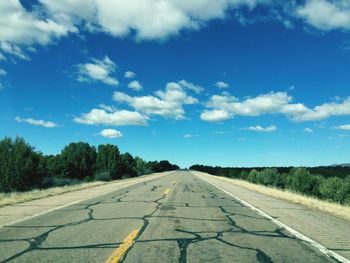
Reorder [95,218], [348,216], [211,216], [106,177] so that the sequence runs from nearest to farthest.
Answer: [95,218] < [211,216] < [348,216] < [106,177]

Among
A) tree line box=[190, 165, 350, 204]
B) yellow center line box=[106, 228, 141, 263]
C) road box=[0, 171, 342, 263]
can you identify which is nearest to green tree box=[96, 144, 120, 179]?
tree line box=[190, 165, 350, 204]

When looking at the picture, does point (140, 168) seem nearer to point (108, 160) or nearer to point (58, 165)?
point (108, 160)

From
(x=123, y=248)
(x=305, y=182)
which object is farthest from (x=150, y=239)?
(x=305, y=182)

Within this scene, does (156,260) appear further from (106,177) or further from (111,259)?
(106,177)

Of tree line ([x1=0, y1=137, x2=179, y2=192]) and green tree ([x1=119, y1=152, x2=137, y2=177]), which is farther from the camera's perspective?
green tree ([x1=119, y1=152, x2=137, y2=177])

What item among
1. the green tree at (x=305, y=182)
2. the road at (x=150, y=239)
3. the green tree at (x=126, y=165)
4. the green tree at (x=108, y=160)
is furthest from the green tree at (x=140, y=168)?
the road at (x=150, y=239)

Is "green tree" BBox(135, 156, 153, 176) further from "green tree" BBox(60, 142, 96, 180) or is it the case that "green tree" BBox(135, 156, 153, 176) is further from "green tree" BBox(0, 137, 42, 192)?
"green tree" BBox(0, 137, 42, 192)

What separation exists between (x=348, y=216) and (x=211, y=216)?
4.55m

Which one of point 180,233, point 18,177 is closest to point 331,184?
point 18,177

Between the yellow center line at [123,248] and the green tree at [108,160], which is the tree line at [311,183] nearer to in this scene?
the green tree at [108,160]

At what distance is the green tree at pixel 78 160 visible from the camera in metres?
69.2

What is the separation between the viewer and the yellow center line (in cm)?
641

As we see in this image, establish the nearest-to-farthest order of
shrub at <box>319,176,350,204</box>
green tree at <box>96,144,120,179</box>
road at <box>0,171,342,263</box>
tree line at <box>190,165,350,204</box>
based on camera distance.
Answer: road at <box>0,171,342,263</box> < shrub at <box>319,176,350,204</box> < tree line at <box>190,165,350,204</box> < green tree at <box>96,144,120,179</box>

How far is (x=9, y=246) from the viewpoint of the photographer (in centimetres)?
751
